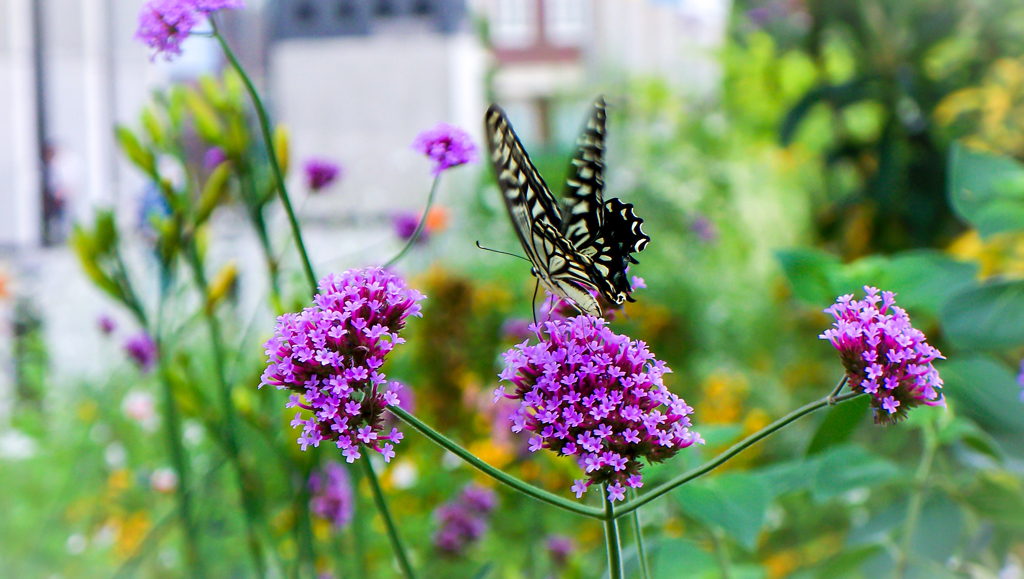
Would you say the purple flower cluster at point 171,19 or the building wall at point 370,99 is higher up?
the building wall at point 370,99

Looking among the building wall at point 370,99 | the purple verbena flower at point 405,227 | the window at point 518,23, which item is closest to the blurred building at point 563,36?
the window at point 518,23

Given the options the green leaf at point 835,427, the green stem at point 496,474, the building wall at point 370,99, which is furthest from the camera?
the building wall at point 370,99

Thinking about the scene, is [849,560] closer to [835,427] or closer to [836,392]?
[835,427]

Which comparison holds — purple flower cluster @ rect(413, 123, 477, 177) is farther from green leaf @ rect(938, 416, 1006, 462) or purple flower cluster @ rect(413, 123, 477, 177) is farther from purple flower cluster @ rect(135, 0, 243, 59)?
green leaf @ rect(938, 416, 1006, 462)

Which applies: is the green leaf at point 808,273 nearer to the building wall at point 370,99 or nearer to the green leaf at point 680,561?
the green leaf at point 680,561

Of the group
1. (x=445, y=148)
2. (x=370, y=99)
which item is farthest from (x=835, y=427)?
(x=370, y=99)
